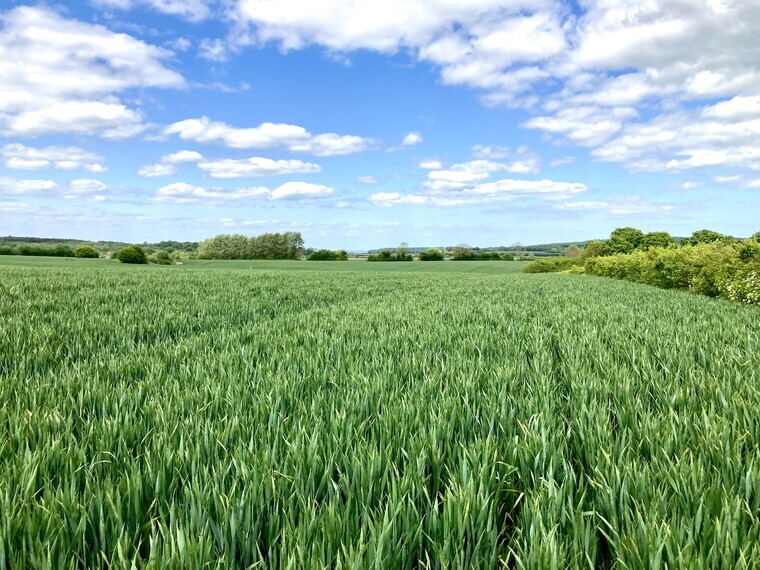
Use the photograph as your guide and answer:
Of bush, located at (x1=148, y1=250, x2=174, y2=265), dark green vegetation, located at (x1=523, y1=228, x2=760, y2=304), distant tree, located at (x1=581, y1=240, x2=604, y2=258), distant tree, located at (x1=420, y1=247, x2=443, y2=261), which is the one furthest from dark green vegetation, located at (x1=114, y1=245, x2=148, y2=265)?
distant tree, located at (x1=581, y1=240, x2=604, y2=258)

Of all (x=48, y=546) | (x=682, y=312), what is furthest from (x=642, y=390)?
(x=682, y=312)

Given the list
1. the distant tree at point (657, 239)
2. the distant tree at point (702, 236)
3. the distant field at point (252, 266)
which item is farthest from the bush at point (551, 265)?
the distant tree at point (702, 236)

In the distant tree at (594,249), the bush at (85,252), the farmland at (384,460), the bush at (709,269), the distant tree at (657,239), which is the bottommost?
the farmland at (384,460)

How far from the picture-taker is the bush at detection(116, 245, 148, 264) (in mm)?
60719

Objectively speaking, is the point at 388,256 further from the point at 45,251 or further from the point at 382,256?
the point at 45,251

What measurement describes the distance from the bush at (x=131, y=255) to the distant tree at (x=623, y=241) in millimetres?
68780

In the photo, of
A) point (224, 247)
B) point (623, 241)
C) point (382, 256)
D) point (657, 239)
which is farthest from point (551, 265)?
point (224, 247)

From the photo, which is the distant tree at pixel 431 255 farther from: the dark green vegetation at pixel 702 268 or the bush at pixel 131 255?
the dark green vegetation at pixel 702 268

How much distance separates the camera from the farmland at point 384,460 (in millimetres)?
1523

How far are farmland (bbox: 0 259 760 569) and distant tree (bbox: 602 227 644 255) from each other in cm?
6981

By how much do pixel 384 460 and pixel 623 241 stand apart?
75.2 m

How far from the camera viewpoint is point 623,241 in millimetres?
67125

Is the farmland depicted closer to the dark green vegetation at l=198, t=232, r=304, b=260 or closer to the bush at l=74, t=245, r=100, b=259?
the bush at l=74, t=245, r=100, b=259

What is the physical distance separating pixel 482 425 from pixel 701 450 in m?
1.07
